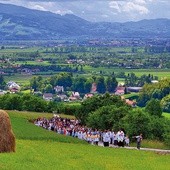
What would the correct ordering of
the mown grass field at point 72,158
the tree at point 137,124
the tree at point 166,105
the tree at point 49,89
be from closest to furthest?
the mown grass field at point 72,158, the tree at point 137,124, the tree at point 166,105, the tree at point 49,89

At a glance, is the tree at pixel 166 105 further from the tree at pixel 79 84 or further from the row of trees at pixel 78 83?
the tree at pixel 79 84

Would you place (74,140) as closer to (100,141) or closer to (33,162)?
(100,141)

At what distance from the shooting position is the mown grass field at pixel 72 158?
1123 inches

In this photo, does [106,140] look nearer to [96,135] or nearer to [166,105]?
[96,135]

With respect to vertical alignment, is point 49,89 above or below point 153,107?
below

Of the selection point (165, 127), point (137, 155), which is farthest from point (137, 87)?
point (137, 155)

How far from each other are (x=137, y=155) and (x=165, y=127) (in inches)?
642

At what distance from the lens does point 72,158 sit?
32812mm

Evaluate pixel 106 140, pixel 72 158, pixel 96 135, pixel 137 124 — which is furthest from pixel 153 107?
pixel 72 158

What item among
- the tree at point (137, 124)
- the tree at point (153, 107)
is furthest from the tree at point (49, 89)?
the tree at point (137, 124)

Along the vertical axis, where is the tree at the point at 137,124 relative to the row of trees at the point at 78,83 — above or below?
above

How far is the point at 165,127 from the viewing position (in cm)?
5362

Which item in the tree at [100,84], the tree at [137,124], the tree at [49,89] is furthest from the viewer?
the tree at [49,89]

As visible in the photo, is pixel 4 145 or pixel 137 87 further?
pixel 137 87
